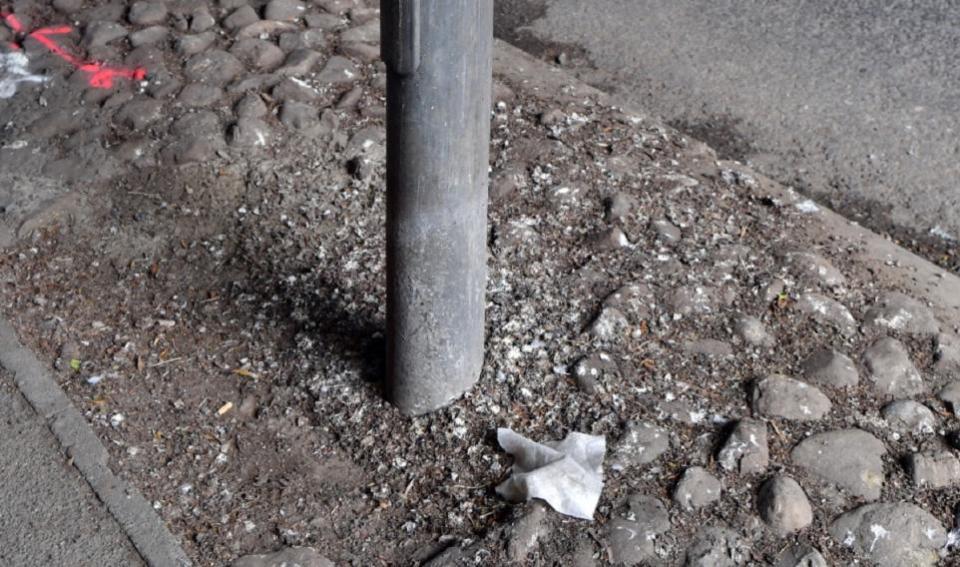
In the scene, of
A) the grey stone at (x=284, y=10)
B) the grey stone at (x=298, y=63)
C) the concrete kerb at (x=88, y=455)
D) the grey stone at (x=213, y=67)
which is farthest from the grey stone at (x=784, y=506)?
the grey stone at (x=284, y=10)

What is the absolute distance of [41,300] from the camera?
13.1 feet

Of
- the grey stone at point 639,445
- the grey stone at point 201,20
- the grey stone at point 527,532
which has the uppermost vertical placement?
the grey stone at point 527,532

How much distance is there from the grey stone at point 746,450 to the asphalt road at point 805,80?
1.57m

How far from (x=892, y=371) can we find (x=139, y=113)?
311cm

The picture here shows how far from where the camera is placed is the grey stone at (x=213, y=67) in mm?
5027

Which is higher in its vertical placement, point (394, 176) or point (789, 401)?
point (394, 176)

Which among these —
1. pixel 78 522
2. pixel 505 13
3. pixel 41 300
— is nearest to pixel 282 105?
pixel 41 300

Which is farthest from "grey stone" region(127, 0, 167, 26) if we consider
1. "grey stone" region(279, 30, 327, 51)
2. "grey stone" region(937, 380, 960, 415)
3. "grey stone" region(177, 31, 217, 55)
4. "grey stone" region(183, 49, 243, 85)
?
"grey stone" region(937, 380, 960, 415)

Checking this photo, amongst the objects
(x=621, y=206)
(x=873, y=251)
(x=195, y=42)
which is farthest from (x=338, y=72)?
(x=873, y=251)

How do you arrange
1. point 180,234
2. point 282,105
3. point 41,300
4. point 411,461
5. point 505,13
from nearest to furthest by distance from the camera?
point 411,461 → point 41,300 → point 180,234 → point 282,105 → point 505,13

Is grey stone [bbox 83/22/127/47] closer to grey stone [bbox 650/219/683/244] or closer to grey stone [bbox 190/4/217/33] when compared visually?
grey stone [bbox 190/4/217/33]

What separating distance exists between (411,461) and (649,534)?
0.72m

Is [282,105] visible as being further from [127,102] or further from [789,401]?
[789,401]

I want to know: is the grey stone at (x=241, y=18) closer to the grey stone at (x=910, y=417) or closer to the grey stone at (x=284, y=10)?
the grey stone at (x=284, y=10)
